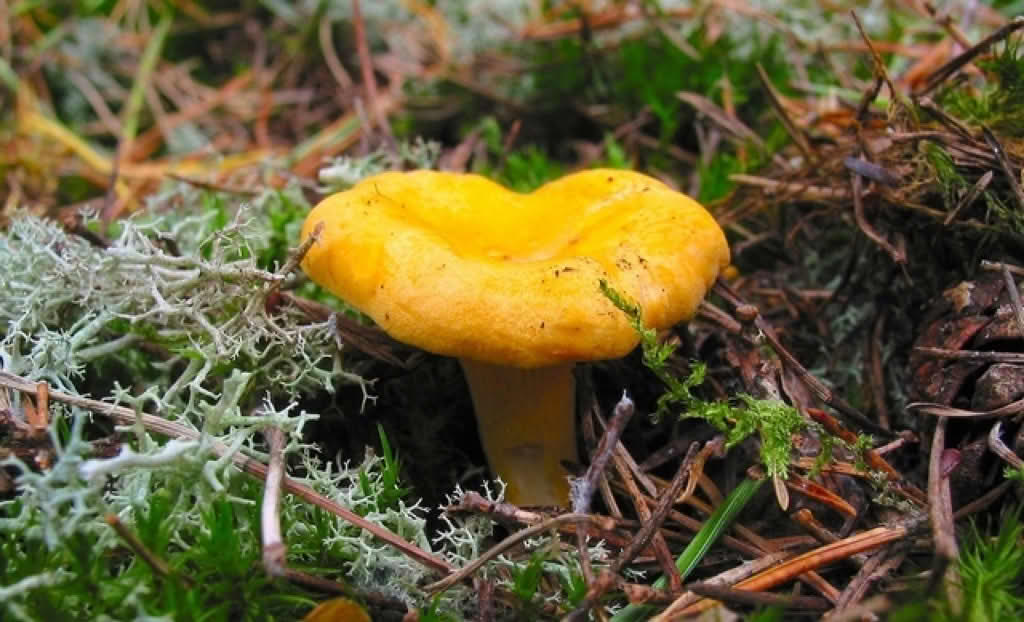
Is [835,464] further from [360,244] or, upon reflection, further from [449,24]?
[449,24]

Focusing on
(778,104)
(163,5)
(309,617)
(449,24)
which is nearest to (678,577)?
(309,617)

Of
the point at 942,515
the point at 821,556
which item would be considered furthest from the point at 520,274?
the point at 942,515

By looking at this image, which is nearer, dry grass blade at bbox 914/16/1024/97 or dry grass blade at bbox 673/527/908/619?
dry grass blade at bbox 673/527/908/619

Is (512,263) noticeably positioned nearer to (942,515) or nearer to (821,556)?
(821,556)

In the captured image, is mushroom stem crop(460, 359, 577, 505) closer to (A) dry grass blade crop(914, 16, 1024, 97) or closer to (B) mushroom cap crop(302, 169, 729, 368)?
(B) mushroom cap crop(302, 169, 729, 368)

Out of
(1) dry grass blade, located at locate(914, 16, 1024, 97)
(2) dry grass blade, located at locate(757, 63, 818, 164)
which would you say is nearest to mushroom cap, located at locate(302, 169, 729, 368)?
(2) dry grass blade, located at locate(757, 63, 818, 164)

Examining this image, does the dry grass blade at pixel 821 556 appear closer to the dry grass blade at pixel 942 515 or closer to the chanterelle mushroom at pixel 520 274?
the dry grass blade at pixel 942 515

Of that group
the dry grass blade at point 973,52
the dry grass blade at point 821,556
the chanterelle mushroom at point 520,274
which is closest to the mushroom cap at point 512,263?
the chanterelle mushroom at point 520,274
